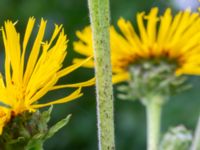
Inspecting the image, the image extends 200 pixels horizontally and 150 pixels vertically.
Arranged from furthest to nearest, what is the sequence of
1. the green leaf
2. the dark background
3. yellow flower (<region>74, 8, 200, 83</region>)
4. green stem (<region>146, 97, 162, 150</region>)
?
the dark background
yellow flower (<region>74, 8, 200, 83</region>)
green stem (<region>146, 97, 162, 150</region>)
the green leaf

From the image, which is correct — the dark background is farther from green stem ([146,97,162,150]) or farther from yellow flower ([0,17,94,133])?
yellow flower ([0,17,94,133])

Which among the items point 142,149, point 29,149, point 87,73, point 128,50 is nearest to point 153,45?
point 128,50

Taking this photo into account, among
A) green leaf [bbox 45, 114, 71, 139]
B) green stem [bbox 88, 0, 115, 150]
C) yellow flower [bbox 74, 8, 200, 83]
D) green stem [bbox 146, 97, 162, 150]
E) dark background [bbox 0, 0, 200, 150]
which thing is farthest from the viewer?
dark background [bbox 0, 0, 200, 150]

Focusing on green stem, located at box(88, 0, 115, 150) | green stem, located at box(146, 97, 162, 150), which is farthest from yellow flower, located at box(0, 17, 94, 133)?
green stem, located at box(146, 97, 162, 150)

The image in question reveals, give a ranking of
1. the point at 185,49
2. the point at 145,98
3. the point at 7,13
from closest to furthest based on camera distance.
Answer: the point at 185,49 < the point at 145,98 < the point at 7,13

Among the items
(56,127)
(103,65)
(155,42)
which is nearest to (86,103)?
(155,42)

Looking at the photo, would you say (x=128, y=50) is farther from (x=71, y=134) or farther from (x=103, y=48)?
(x=71, y=134)
